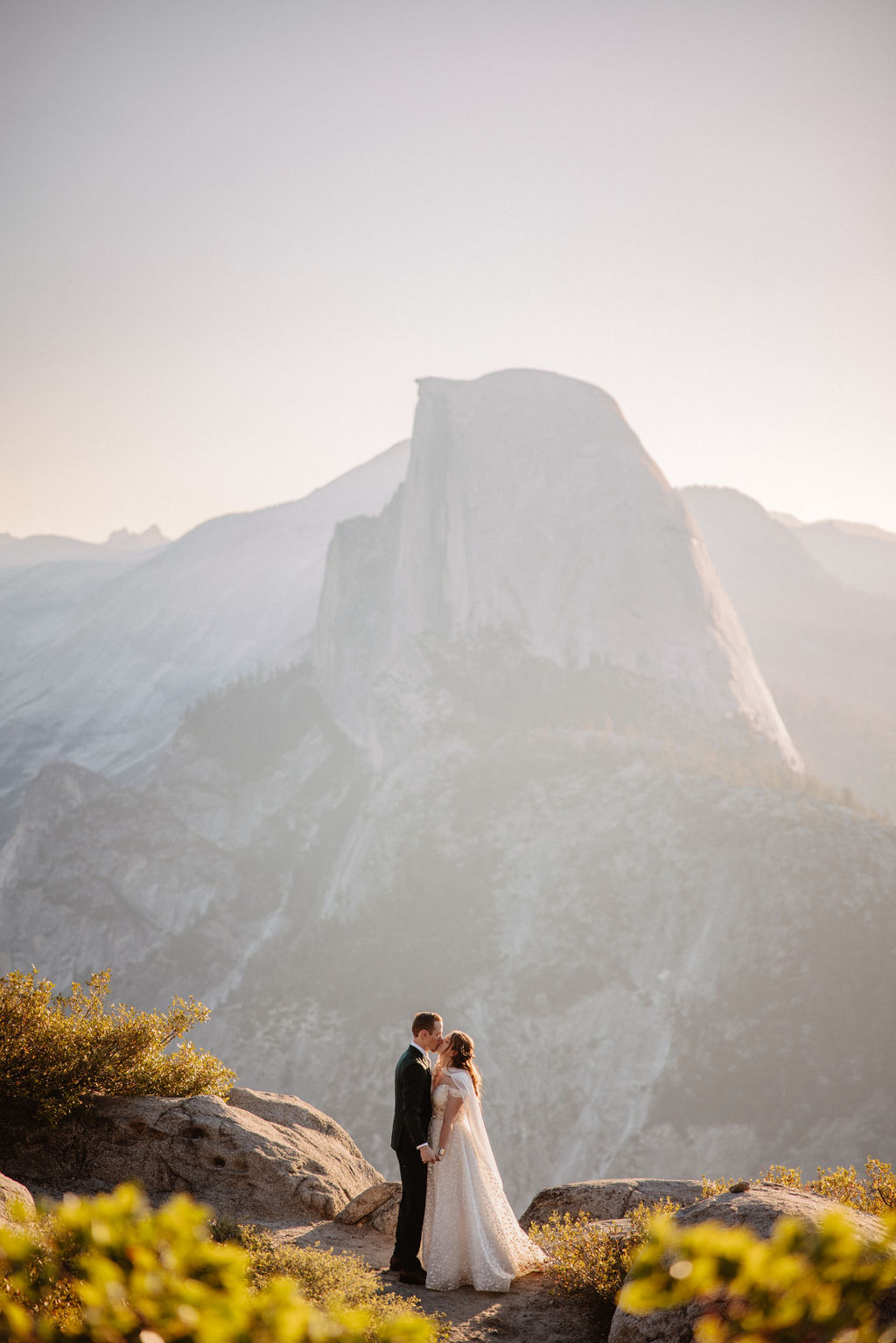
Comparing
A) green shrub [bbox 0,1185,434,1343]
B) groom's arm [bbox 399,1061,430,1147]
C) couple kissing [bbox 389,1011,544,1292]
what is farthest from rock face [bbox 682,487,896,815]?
green shrub [bbox 0,1185,434,1343]

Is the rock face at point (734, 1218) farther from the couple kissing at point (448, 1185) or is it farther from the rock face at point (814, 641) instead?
the rock face at point (814, 641)

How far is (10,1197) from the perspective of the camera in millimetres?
6113

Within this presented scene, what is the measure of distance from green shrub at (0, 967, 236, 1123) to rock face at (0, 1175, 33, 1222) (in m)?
1.44

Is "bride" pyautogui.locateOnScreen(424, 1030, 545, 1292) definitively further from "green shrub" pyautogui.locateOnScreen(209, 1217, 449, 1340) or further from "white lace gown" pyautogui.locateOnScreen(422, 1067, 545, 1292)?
"green shrub" pyautogui.locateOnScreen(209, 1217, 449, 1340)

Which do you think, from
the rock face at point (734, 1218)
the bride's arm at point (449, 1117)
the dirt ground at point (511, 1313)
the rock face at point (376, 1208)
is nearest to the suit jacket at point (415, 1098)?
the bride's arm at point (449, 1117)

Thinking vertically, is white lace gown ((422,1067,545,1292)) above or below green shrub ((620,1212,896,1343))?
below

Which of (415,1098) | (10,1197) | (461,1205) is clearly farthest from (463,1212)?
(10,1197)

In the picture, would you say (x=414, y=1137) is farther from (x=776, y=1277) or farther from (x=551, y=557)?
(x=551, y=557)

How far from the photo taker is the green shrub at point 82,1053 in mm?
7840

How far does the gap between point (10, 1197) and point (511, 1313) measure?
A: 12.5ft

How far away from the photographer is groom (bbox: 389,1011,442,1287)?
6.77 metres

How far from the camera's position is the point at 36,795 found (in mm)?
46812

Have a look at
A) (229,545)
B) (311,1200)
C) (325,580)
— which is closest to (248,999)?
(311,1200)

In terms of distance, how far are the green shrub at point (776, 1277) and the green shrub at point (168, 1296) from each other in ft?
2.15
